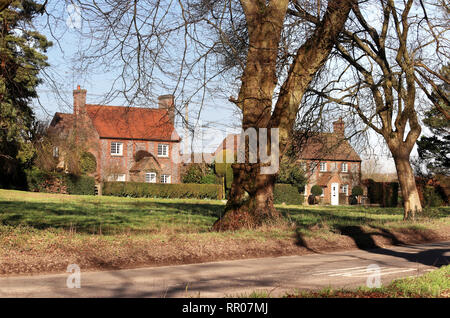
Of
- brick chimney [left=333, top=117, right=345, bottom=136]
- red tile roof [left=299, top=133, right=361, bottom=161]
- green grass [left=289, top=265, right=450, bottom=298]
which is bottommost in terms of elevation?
green grass [left=289, top=265, right=450, bottom=298]

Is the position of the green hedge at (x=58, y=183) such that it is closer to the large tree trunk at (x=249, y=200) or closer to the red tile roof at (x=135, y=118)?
the large tree trunk at (x=249, y=200)

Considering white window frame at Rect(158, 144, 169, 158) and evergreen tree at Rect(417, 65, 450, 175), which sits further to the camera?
white window frame at Rect(158, 144, 169, 158)

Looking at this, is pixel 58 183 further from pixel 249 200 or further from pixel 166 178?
pixel 249 200

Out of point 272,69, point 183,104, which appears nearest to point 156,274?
point 183,104

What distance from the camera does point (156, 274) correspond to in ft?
30.4

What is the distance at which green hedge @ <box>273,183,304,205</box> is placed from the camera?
168 ft

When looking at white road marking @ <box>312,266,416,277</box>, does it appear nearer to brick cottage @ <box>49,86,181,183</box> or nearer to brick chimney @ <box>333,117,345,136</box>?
brick chimney @ <box>333,117,345,136</box>

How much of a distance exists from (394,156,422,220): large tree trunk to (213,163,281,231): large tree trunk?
1059 centimetres

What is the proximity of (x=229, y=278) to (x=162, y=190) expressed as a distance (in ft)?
132

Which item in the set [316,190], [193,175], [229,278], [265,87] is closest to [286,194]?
[316,190]

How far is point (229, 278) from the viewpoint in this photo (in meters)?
8.95

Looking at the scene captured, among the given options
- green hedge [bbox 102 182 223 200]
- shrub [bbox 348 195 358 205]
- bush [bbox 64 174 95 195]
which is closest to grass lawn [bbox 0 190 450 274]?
bush [bbox 64 174 95 195]
